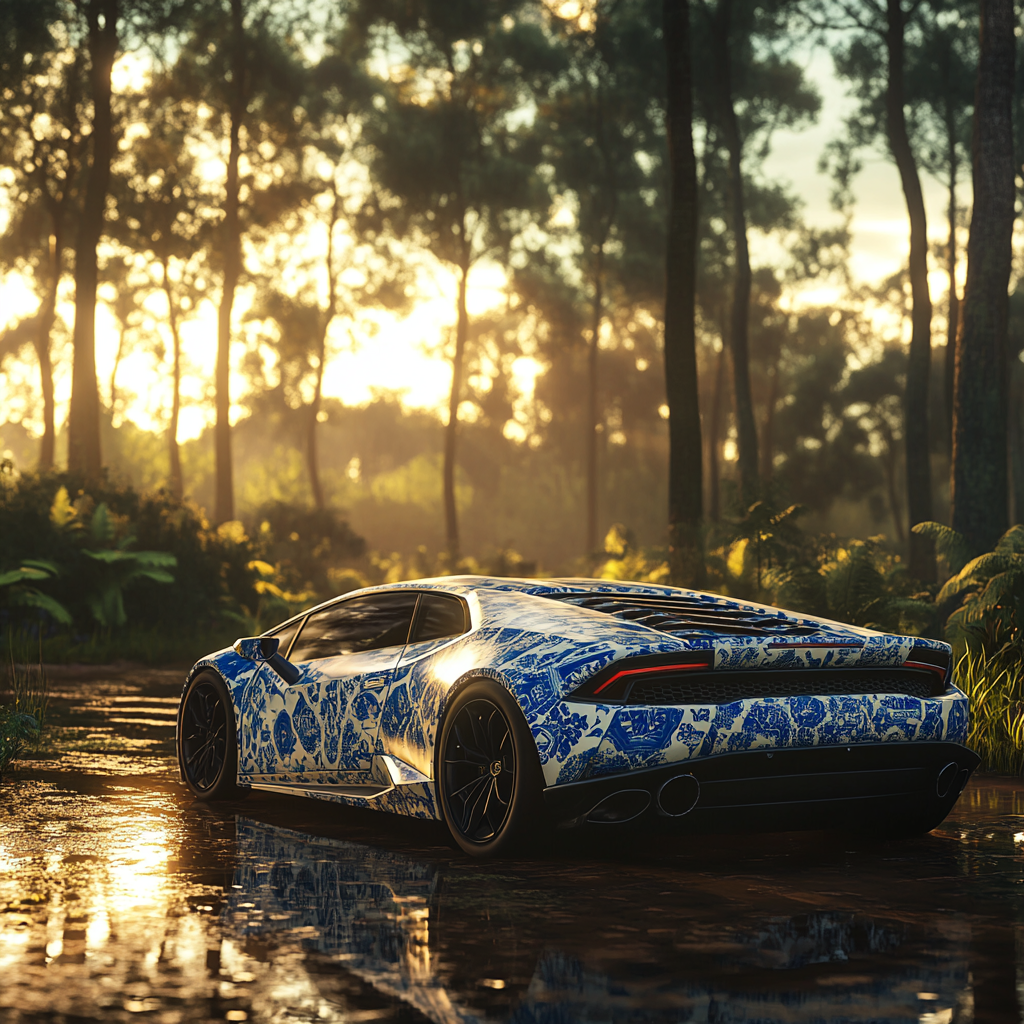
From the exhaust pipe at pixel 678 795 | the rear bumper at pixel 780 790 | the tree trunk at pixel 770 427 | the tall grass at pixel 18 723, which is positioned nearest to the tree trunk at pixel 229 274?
the tall grass at pixel 18 723

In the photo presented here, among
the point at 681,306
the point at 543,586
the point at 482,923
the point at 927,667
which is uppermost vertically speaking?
the point at 681,306

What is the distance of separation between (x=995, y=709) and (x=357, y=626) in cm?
486

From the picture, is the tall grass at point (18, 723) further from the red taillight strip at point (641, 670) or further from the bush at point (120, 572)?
the bush at point (120, 572)

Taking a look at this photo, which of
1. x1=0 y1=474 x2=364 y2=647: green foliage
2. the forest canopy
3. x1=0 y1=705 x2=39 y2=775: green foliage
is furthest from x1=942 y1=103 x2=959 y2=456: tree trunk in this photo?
x1=0 y1=705 x2=39 y2=775: green foliage

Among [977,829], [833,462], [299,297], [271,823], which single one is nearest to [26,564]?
[271,823]

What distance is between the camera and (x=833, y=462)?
67.5 metres

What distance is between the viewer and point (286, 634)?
8.61m

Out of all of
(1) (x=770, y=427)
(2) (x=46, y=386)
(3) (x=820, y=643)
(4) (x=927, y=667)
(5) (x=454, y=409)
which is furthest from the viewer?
(1) (x=770, y=427)

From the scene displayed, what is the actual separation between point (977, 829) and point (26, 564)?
16.4m

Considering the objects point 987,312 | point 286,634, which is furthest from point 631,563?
point 286,634

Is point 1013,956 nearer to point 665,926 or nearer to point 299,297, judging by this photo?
point 665,926

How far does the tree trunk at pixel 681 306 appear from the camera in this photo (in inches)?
814

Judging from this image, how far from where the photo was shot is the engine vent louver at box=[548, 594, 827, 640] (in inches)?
256

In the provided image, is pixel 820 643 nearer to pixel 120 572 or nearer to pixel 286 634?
pixel 286 634
